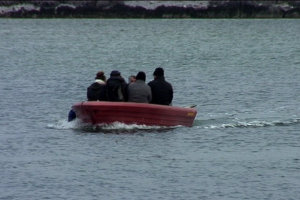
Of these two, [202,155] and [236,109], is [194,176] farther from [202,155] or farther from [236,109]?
[236,109]

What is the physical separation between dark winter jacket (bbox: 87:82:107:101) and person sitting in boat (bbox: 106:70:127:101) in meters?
0.15

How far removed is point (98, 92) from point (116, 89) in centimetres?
44

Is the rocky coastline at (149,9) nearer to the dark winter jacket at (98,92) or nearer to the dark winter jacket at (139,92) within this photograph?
the dark winter jacket at (98,92)

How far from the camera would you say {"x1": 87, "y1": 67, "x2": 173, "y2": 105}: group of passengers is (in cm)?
2794

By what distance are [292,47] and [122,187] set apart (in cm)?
4870

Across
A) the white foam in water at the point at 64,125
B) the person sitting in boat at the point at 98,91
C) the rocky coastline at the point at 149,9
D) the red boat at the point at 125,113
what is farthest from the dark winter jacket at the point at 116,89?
the rocky coastline at the point at 149,9

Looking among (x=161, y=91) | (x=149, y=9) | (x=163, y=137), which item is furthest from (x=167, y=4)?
(x=163, y=137)

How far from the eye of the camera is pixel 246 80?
45.9 meters

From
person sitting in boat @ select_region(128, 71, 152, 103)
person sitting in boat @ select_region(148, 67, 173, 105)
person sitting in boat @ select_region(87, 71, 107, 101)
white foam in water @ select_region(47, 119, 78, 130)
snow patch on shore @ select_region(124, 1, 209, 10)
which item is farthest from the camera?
snow patch on shore @ select_region(124, 1, 209, 10)

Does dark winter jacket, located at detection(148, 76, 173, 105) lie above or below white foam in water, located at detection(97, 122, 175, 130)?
above

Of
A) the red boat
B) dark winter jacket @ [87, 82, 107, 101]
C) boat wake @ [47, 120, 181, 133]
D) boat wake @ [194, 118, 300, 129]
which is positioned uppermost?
dark winter jacket @ [87, 82, 107, 101]

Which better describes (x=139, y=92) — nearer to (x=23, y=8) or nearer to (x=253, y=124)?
(x=253, y=124)

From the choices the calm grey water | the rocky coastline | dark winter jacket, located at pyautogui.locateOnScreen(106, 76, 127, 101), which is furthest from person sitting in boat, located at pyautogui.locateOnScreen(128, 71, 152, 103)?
the rocky coastline

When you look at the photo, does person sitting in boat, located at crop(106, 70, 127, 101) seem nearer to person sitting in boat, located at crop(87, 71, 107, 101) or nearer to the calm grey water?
person sitting in boat, located at crop(87, 71, 107, 101)
